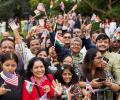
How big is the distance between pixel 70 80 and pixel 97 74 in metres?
0.55

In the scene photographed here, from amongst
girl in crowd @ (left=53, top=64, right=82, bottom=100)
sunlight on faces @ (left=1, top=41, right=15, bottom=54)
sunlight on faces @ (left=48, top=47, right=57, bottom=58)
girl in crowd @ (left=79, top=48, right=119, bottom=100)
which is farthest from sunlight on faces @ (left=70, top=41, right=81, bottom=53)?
girl in crowd @ (left=53, top=64, right=82, bottom=100)

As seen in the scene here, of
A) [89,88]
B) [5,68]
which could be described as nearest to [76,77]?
[89,88]

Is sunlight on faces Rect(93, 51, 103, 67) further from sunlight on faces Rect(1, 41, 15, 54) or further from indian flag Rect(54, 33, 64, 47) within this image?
indian flag Rect(54, 33, 64, 47)

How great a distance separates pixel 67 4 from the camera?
30.5 metres

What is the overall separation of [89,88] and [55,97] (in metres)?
0.70

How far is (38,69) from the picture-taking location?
6.29 metres

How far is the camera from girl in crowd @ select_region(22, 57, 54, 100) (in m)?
6.04

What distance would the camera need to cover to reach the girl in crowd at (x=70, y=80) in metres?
6.63

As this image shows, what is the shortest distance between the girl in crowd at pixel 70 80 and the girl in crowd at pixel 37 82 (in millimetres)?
423

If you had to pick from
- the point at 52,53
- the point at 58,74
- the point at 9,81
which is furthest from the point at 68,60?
the point at 9,81

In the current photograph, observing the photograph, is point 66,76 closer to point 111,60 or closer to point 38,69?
point 38,69

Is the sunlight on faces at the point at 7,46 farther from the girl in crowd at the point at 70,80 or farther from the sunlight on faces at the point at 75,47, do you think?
the sunlight on faces at the point at 75,47

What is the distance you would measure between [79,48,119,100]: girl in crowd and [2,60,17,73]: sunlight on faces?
1.38 meters

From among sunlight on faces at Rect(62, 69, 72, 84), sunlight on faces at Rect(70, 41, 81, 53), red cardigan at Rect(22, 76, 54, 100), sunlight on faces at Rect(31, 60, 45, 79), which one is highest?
sunlight on faces at Rect(70, 41, 81, 53)
